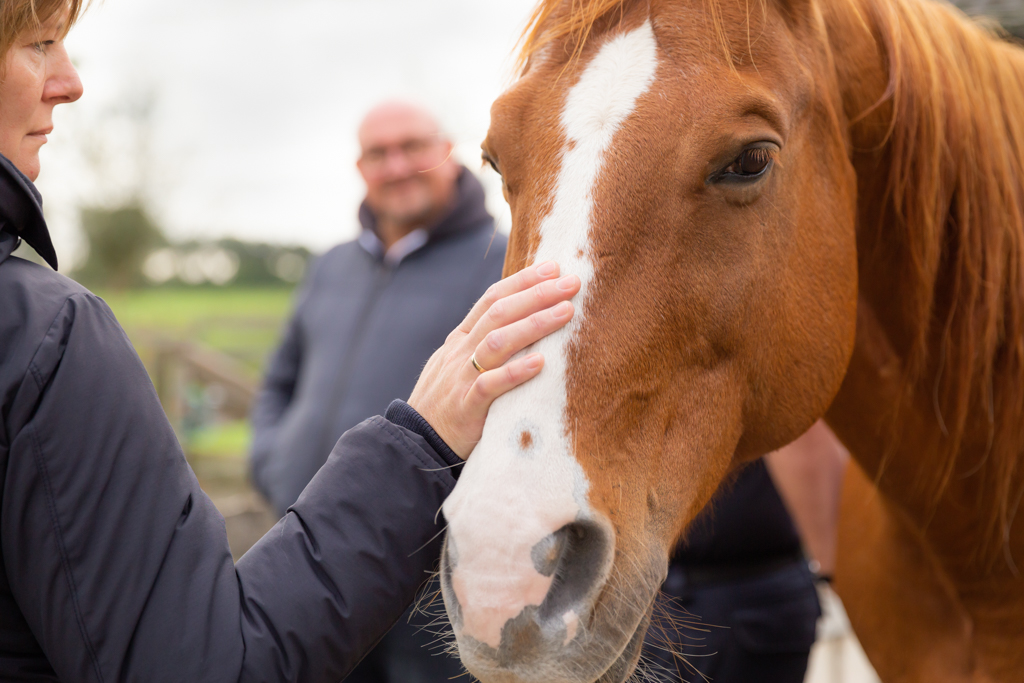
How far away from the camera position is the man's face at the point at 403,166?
2713mm

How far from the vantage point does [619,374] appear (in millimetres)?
1017

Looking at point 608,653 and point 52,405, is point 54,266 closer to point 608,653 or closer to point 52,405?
point 52,405

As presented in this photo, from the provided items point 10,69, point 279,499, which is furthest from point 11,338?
point 279,499

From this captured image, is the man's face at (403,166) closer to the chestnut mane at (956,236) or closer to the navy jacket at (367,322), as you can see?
the navy jacket at (367,322)

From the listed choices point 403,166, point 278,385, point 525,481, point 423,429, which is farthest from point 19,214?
point 278,385

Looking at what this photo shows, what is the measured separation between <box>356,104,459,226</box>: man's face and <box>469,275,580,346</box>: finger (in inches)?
69.9

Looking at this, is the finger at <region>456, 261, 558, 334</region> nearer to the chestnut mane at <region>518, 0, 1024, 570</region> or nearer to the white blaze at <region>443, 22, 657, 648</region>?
the white blaze at <region>443, 22, 657, 648</region>

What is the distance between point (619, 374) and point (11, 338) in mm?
717

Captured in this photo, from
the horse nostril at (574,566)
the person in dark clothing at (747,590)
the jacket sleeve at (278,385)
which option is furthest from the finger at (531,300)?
the jacket sleeve at (278,385)

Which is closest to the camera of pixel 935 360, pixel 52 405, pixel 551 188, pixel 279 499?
pixel 52 405

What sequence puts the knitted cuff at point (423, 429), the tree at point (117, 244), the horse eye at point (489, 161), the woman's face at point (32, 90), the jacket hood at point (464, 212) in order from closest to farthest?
the woman's face at point (32, 90) < the knitted cuff at point (423, 429) < the horse eye at point (489, 161) < the jacket hood at point (464, 212) < the tree at point (117, 244)

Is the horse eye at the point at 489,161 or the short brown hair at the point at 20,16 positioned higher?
the short brown hair at the point at 20,16

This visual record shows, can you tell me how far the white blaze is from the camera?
0.89 meters

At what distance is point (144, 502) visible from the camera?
0.86 meters
